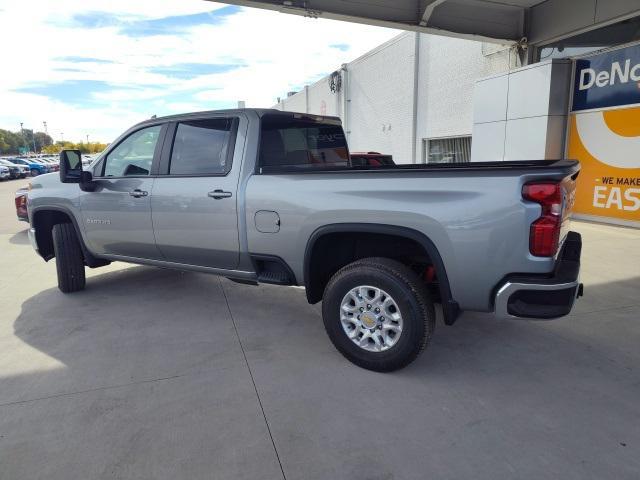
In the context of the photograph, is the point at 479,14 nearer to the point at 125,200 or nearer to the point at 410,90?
the point at 410,90

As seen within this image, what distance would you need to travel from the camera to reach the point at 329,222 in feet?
11.0

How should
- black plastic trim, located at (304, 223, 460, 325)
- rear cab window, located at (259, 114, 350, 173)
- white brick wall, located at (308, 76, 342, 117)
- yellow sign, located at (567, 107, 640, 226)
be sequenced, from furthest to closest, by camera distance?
white brick wall, located at (308, 76, 342, 117) < yellow sign, located at (567, 107, 640, 226) < rear cab window, located at (259, 114, 350, 173) < black plastic trim, located at (304, 223, 460, 325)

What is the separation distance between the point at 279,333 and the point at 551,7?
9.23 meters

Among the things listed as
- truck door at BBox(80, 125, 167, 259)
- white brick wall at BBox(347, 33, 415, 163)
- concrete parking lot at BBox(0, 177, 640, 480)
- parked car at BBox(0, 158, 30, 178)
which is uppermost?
white brick wall at BBox(347, 33, 415, 163)

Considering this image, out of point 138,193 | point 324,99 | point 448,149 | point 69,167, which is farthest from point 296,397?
point 324,99

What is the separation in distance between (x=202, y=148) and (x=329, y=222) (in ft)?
5.23

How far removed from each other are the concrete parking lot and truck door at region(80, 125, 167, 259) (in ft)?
2.23

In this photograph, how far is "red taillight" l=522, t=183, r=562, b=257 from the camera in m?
2.64

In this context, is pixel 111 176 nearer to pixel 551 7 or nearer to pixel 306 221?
pixel 306 221

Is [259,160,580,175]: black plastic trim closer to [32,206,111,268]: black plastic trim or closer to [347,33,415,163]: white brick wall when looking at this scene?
[32,206,111,268]: black plastic trim

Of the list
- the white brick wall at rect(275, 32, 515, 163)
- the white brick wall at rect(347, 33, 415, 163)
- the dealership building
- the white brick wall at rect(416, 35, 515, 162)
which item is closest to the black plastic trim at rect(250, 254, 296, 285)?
the dealership building

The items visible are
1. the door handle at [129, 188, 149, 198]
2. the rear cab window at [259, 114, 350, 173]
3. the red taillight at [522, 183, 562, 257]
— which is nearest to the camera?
the red taillight at [522, 183, 562, 257]

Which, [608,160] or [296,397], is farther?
[608,160]

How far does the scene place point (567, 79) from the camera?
942cm
